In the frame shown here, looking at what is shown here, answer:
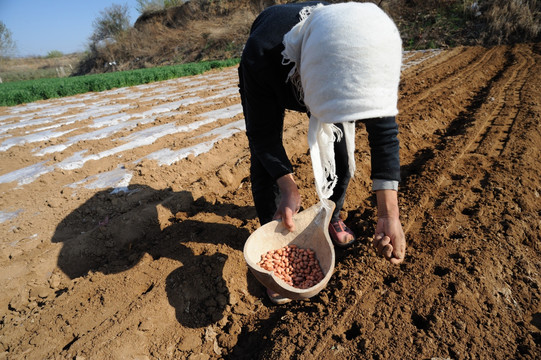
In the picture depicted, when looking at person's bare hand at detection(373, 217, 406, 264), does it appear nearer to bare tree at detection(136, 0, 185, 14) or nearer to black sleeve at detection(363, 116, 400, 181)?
black sleeve at detection(363, 116, 400, 181)

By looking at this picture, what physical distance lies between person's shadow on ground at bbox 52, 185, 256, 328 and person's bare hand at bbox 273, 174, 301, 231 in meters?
0.63

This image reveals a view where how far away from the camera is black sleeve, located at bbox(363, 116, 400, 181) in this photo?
1.34 m

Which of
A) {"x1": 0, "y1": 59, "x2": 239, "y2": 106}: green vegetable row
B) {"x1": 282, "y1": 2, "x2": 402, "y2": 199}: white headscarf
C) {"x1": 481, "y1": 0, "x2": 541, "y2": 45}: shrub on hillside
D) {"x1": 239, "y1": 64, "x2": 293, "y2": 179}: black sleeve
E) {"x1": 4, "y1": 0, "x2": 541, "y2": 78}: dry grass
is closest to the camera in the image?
{"x1": 282, "y1": 2, "x2": 402, "y2": 199}: white headscarf

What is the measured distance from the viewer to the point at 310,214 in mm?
1787

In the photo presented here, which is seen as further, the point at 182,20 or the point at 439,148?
the point at 182,20

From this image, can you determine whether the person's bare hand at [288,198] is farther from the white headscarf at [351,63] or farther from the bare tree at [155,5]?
the bare tree at [155,5]

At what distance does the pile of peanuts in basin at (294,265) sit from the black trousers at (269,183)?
1.03ft

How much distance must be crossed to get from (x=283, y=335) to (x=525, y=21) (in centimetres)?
1417

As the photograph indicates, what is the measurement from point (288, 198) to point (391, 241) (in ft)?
1.79

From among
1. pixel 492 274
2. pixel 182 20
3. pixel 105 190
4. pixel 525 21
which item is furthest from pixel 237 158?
pixel 182 20

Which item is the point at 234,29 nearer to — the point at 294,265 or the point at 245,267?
the point at 245,267

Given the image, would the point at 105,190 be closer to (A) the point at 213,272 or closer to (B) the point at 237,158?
(B) the point at 237,158

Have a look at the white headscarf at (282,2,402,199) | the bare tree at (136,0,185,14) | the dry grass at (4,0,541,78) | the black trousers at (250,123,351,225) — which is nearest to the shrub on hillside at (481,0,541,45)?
the dry grass at (4,0,541,78)

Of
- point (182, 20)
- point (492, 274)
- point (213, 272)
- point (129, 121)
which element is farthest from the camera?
A: point (182, 20)
